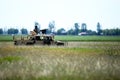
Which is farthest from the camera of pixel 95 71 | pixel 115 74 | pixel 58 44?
pixel 58 44

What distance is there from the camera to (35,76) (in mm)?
12656

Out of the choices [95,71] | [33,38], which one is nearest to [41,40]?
[33,38]

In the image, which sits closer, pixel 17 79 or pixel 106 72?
pixel 17 79

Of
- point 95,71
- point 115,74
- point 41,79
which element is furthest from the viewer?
point 95,71

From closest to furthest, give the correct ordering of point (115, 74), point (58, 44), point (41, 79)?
point (41, 79), point (115, 74), point (58, 44)

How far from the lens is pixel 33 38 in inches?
1788

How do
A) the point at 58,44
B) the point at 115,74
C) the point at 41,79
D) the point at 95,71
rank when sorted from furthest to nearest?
the point at 58,44 → the point at 95,71 → the point at 115,74 → the point at 41,79

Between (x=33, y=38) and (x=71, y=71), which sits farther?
(x=33, y=38)

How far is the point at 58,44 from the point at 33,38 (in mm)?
3594

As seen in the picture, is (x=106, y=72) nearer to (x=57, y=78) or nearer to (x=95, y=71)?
(x=95, y=71)

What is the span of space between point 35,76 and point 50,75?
1.75 feet

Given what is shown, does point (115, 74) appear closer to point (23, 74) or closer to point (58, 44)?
point (23, 74)

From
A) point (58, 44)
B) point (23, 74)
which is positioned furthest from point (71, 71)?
point (58, 44)

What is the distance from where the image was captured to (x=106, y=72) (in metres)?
13.4
